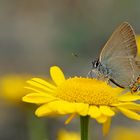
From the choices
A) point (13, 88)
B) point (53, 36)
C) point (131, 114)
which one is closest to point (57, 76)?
point (131, 114)

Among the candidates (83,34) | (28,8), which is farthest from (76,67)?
(28,8)

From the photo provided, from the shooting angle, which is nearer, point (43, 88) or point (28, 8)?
point (43, 88)

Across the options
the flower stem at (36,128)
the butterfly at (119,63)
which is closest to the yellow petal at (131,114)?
the butterfly at (119,63)

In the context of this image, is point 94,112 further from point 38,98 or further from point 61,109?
point 38,98

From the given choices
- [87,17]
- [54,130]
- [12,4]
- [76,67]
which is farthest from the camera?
[12,4]

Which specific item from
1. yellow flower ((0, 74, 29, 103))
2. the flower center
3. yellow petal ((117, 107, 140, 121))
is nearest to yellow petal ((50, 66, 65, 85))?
the flower center

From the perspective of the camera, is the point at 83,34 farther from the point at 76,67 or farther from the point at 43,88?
the point at 43,88
